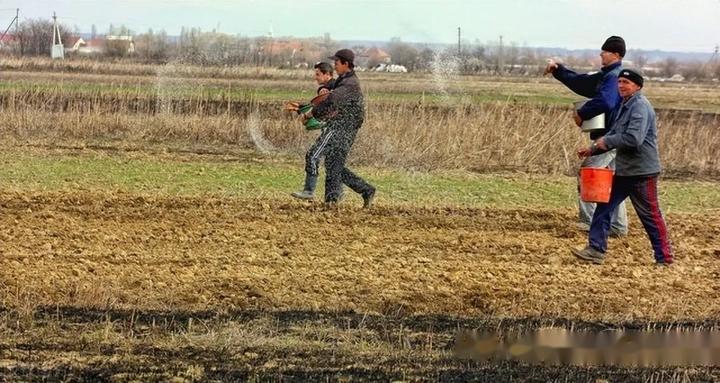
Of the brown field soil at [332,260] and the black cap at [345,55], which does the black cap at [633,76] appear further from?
the black cap at [345,55]

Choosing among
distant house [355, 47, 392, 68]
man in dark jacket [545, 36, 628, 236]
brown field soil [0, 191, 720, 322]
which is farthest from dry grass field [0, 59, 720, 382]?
man in dark jacket [545, 36, 628, 236]

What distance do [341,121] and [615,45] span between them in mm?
Answer: 3175

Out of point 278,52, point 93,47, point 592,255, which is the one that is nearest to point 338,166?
point 592,255

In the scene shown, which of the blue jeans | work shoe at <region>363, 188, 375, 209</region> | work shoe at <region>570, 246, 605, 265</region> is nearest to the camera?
work shoe at <region>570, 246, 605, 265</region>

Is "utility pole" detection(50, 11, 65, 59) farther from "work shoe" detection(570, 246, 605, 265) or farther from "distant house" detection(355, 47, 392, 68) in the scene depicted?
"work shoe" detection(570, 246, 605, 265)

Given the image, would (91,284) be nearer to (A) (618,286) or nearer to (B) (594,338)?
(B) (594,338)

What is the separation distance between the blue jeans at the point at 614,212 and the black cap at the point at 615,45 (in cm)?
104

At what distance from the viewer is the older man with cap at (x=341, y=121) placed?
34.7 feet

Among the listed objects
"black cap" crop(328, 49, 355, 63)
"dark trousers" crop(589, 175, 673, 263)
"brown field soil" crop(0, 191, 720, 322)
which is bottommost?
"brown field soil" crop(0, 191, 720, 322)

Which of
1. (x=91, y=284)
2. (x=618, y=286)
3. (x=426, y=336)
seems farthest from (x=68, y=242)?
(x=618, y=286)

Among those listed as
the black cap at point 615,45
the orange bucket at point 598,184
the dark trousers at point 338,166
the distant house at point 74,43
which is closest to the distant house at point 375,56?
the dark trousers at point 338,166

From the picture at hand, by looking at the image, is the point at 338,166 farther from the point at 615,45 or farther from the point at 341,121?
the point at 615,45

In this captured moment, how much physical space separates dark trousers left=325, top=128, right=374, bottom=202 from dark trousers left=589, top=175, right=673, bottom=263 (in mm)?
3130

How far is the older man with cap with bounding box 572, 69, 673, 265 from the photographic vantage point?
8.26 m
